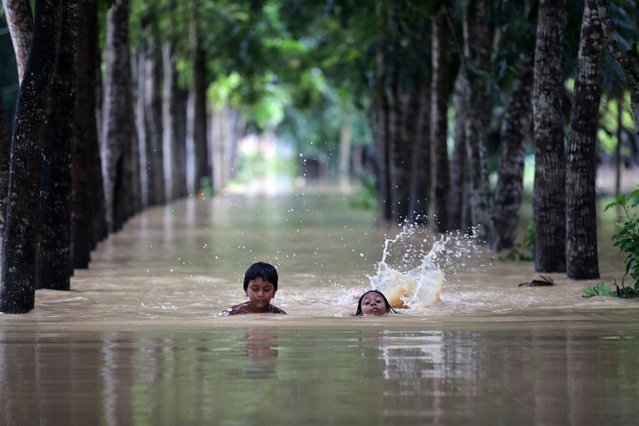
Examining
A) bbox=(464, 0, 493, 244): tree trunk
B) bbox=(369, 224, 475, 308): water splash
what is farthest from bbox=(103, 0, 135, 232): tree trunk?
bbox=(464, 0, 493, 244): tree trunk

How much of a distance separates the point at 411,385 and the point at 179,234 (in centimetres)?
2203

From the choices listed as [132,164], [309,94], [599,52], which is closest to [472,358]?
[599,52]

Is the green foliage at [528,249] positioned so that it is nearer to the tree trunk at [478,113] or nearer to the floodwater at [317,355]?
the floodwater at [317,355]

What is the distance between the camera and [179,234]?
31281mm

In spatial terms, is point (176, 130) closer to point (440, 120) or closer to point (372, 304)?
point (440, 120)

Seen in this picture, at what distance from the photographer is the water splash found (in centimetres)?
1547

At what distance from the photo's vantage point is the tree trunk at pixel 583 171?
17.4 metres

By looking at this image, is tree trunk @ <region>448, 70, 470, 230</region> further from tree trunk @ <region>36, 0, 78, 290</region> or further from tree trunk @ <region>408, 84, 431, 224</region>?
tree trunk @ <region>36, 0, 78, 290</region>

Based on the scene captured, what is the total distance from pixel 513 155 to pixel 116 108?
32.5 feet

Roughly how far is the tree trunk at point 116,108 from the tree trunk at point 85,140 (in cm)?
565

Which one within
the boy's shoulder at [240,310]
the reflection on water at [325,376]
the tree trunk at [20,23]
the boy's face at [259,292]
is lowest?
the reflection on water at [325,376]

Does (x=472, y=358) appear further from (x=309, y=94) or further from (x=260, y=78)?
(x=309, y=94)

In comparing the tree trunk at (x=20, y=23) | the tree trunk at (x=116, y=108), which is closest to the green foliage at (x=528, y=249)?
the tree trunk at (x=20, y=23)

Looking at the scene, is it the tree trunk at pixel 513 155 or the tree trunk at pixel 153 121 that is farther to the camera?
the tree trunk at pixel 153 121
